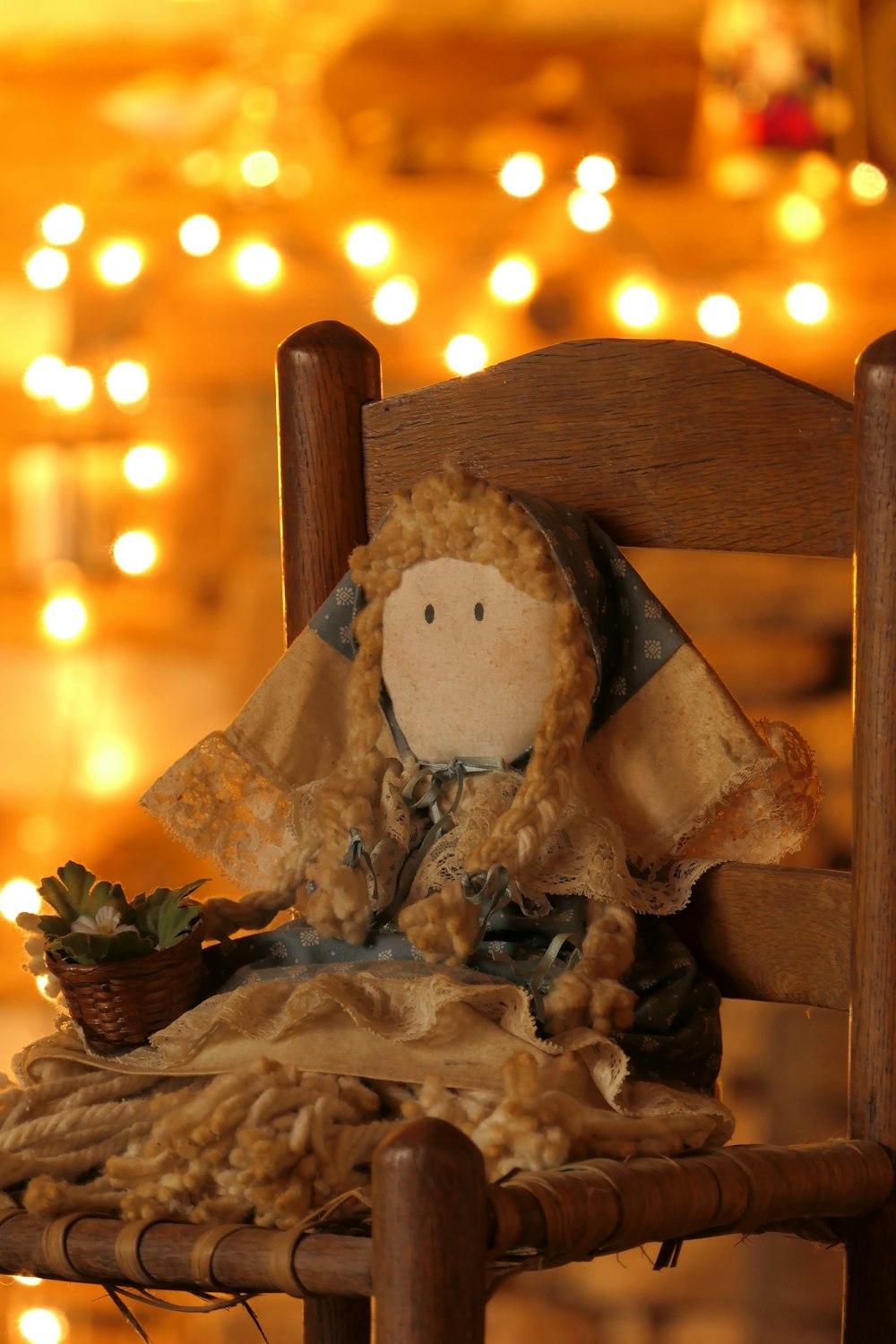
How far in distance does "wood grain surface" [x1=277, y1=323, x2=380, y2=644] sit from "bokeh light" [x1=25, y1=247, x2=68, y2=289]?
0.91 metres

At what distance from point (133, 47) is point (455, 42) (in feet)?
1.12

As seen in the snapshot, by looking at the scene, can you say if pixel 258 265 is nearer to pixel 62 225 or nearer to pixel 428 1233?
pixel 62 225

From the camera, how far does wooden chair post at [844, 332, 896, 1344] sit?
2.38 feet

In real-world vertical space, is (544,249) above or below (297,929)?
above

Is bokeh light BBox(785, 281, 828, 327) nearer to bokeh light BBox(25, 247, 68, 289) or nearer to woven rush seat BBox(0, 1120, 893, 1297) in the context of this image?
bokeh light BBox(25, 247, 68, 289)

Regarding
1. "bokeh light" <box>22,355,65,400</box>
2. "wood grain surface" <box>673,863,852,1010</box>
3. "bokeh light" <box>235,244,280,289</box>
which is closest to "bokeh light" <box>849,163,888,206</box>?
"bokeh light" <box>235,244,280,289</box>

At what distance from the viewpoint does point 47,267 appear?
177cm

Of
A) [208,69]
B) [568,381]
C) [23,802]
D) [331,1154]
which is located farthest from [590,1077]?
[208,69]

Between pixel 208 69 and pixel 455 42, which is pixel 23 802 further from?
pixel 455 42

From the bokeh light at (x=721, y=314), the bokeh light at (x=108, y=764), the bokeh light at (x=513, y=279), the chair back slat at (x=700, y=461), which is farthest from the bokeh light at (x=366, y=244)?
the chair back slat at (x=700, y=461)

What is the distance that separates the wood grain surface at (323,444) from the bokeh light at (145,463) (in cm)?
85

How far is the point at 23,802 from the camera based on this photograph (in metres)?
1.84

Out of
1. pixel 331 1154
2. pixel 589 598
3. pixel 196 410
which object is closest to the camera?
pixel 331 1154

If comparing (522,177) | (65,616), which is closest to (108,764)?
(65,616)
